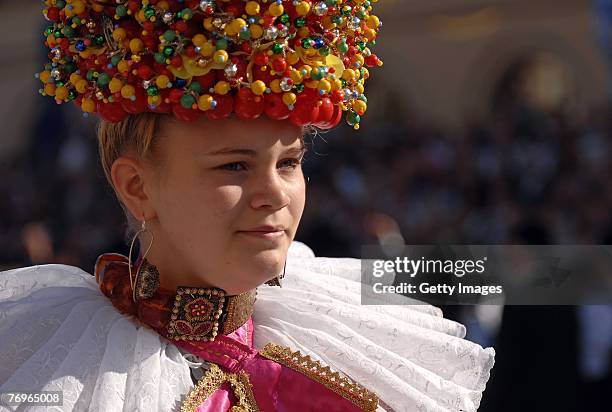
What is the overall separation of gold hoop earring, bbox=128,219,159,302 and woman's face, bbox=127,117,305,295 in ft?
0.31

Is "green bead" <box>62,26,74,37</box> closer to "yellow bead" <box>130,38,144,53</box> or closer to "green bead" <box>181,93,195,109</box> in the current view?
"yellow bead" <box>130,38,144,53</box>

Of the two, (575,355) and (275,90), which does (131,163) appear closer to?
(275,90)

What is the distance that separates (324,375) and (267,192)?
1.74 feet

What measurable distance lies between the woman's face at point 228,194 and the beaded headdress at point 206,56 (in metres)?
0.06

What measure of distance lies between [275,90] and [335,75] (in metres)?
0.18

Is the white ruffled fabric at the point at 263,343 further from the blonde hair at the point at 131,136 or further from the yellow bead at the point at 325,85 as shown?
the yellow bead at the point at 325,85

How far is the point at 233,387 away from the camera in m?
2.50

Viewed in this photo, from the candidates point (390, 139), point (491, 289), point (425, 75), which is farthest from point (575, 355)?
point (425, 75)

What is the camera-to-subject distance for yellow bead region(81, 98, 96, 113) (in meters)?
2.41

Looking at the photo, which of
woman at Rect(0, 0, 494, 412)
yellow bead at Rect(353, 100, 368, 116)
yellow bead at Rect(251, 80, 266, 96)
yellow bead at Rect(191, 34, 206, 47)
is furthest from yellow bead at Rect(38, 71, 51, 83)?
yellow bead at Rect(353, 100, 368, 116)

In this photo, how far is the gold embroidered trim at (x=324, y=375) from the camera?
2.55 metres

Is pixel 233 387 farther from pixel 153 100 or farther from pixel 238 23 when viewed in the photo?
pixel 238 23

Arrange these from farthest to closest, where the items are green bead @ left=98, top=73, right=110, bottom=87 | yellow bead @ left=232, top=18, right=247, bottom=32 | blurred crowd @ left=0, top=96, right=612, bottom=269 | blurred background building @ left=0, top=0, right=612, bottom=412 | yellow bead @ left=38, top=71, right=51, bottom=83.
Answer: blurred crowd @ left=0, top=96, right=612, bottom=269 → blurred background building @ left=0, top=0, right=612, bottom=412 → yellow bead @ left=38, top=71, right=51, bottom=83 → green bead @ left=98, top=73, right=110, bottom=87 → yellow bead @ left=232, top=18, right=247, bottom=32

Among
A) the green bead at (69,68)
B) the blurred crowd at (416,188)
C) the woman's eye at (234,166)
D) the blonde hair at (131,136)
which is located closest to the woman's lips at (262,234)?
the woman's eye at (234,166)
